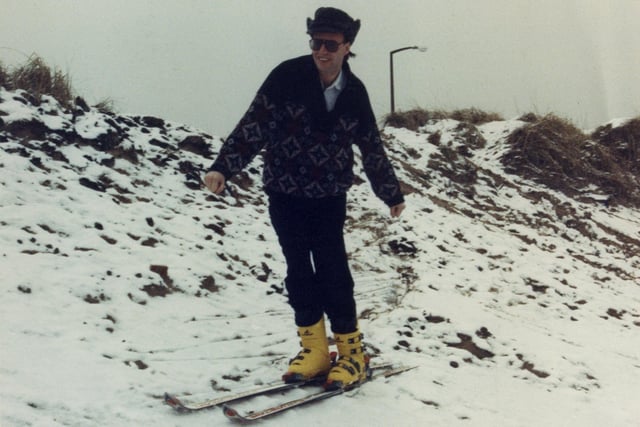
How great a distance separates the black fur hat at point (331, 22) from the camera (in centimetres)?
289

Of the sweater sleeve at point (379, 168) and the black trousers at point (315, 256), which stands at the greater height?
the sweater sleeve at point (379, 168)

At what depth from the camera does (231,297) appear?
14.5 feet

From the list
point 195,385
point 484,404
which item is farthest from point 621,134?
point 195,385

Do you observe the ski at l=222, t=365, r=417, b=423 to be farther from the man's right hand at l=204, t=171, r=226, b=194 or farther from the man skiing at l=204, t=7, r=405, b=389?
the man's right hand at l=204, t=171, r=226, b=194

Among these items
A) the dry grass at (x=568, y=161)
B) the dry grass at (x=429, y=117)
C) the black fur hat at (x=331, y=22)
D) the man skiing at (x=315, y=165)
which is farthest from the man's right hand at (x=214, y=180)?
the dry grass at (x=429, y=117)

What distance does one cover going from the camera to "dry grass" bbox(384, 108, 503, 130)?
13.1 metres

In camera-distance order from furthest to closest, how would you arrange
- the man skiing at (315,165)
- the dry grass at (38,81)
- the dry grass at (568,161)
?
1. the dry grass at (568,161)
2. the dry grass at (38,81)
3. the man skiing at (315,165)

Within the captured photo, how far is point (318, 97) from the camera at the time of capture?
9.69 ft

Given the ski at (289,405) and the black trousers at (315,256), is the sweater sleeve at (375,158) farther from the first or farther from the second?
the ski at (289,405)

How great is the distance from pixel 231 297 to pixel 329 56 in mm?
2195

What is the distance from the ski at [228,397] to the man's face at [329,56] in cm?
161

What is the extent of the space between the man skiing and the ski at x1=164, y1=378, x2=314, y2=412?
0.05 meters

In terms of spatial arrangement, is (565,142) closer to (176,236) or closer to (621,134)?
(621,134)

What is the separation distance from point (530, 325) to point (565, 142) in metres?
8.34
